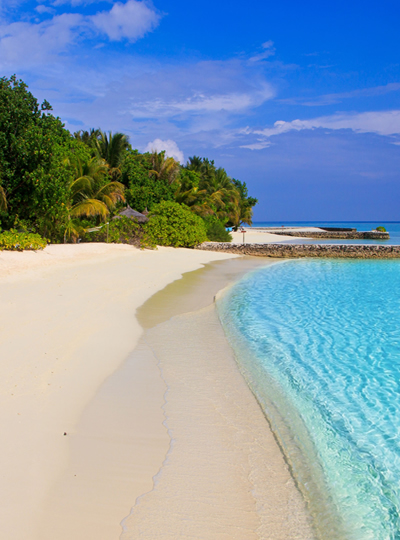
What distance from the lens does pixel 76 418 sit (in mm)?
3857

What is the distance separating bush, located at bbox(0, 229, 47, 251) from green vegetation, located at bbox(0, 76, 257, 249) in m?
0.17

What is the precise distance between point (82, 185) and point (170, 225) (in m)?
6.89

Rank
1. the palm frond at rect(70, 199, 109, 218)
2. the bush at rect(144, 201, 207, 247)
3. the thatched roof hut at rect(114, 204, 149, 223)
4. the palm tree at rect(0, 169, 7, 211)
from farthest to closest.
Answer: the bush at rect(144, 201, 207, 247), the thatched roof hut at rect(114, 204, 149, 223), the palm frond at rect(70, 199, 109, 218), the palm tree at rect(0, 169, 7, 211)

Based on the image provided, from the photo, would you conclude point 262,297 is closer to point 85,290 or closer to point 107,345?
point 85,290

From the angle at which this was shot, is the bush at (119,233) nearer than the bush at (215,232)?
Yes

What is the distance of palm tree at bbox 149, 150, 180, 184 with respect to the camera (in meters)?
29.3

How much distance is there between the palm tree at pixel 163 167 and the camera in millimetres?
29281

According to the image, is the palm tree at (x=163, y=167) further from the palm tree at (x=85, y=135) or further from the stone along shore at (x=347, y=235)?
the stone along shore at (x=347, y=235)

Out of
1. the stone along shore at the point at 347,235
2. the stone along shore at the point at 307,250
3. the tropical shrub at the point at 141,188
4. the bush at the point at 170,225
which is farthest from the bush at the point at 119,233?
the stone along shore at the point at 347,235

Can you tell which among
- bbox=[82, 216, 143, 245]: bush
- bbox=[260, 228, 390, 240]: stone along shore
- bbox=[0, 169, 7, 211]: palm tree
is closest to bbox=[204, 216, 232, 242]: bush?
bbox=[82, 216, 143, 245]: bush

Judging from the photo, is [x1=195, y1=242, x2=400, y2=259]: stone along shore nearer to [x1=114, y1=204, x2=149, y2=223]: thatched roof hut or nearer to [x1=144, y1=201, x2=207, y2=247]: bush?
[x1=144, y1=201, x2=207, y2=247]: bush

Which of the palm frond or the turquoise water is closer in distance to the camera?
the turquoise water

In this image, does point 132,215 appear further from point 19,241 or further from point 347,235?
point 347,235

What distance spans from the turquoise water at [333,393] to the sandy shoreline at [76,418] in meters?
0.34
